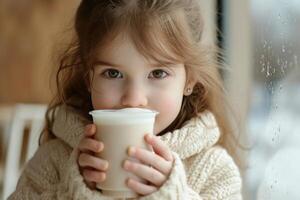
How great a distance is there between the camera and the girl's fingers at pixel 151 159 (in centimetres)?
75

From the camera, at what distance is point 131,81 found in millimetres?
847

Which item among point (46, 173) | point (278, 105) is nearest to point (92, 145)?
point (46, 173)

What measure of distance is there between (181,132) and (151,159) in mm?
178

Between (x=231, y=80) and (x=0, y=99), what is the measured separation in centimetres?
183

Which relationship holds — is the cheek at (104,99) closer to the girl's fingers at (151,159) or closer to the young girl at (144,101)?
the young girl at (144,101)

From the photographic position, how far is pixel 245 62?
1.52m

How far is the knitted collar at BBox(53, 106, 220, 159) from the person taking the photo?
0.93 metres

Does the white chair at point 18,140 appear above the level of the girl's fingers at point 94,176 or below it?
below

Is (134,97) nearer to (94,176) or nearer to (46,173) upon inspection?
(94,176)

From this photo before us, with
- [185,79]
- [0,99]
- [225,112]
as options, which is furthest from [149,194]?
[0,99]

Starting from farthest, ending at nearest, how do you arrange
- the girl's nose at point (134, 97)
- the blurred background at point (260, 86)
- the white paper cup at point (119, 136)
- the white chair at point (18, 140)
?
the white chair at point (18, 140) → the blurred background at point (260, 86) → the girl's nose at point (134, 97) → the white paper cup at point (119, 136)

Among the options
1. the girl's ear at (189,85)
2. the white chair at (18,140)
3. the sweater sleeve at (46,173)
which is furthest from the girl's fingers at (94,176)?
the white chair at (18,140)

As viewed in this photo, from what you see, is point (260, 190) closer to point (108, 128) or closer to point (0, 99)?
point (108, 128)

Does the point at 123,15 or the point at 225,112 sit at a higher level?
the point at 123,15
